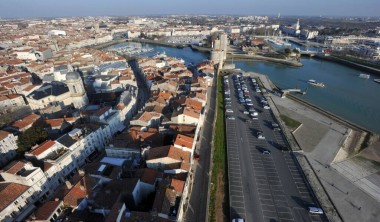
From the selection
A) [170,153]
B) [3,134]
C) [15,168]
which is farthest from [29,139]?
[170,153]

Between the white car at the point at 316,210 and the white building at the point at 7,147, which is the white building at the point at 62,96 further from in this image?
the white car at the point at 316,210

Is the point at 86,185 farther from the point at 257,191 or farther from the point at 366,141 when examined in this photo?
the point at 366,141

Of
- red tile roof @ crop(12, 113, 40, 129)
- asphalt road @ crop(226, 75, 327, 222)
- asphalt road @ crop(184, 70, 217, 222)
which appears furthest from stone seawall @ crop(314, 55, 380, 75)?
red tile roof @ crop(12, 113, 40, 129)

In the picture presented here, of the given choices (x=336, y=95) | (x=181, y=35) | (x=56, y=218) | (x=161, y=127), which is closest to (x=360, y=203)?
(x=161, y=127)

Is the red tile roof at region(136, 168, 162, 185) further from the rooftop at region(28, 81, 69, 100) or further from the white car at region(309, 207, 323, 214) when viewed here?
the rooftop at region(28, 81, 69, 100)

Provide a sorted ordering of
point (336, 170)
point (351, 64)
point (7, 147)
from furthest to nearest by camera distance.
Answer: point (351, 64), point (7, 147), point (336, 170)

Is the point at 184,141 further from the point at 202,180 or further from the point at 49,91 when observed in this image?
the point at 49,91

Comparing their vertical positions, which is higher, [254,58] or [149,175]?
[149,175]
